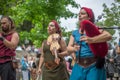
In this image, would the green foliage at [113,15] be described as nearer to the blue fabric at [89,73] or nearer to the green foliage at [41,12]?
the green foliage at [41,12]

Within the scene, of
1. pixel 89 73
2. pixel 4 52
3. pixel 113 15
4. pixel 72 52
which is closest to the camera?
pixel 89 73

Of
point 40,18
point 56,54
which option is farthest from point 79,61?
point 40,18

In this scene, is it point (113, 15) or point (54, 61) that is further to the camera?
point (113, 15)

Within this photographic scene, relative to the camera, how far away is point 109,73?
17781mm

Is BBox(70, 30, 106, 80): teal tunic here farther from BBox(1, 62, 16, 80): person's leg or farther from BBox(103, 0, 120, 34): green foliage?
BBox(103, 0, 120, 34): green foliage

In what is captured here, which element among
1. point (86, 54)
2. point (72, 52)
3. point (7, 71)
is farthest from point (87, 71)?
point (7, 71)

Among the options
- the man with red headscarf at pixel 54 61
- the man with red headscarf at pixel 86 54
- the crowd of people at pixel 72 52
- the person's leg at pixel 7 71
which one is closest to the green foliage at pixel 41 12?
the man with red headscarf at pixel 54 61

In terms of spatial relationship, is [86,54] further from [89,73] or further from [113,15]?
[113,15]

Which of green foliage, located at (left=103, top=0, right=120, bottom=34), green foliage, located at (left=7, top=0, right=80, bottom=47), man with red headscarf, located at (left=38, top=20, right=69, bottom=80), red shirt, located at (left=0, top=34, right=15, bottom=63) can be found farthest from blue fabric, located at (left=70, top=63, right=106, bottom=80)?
green foliage, located at (left=103, top=0, right=120, bottom=34)

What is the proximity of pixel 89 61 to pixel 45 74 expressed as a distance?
2.76 m

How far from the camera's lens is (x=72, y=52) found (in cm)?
665

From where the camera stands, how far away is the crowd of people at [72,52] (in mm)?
6121

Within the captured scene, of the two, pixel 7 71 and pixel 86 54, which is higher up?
pixel 86 54

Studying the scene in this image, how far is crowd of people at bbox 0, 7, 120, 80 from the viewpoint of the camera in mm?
6121
